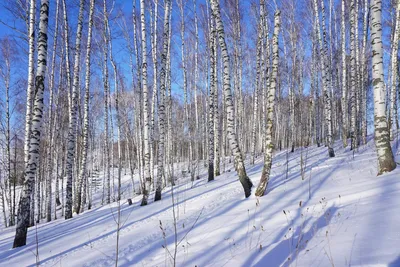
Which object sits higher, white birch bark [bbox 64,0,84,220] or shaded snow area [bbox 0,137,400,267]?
white birch bark [bbox 64,0,84,220]

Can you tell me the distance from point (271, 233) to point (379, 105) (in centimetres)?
396

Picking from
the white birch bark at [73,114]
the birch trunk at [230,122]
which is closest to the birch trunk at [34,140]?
the white birch bark at [73,114]

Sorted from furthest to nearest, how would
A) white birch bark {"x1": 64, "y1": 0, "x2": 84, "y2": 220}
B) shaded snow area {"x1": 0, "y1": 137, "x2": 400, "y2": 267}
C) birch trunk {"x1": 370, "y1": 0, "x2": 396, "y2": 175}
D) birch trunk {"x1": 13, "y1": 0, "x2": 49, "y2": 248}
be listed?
white birch bark {"x1": 64, "y1": 0, "x2": 84, "y2": 220}, birch trunk {"x1": 13, "y1": 0, "x2": 49, "y2": 248}, birch trunk {"x1": 370, "y1": 0, "x2": 396, "y2": 175}, shaded snow area {"x1": 0, "y1": 137, "x2": 400, "y2": 267}

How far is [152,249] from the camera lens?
4129 mm

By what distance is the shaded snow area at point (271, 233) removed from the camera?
272 centimetres

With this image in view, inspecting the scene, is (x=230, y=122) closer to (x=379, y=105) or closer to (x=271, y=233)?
(x=379, y=105)

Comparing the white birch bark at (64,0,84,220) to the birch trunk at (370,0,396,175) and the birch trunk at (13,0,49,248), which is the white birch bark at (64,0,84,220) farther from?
the birch trunk at (370,0,396,175)

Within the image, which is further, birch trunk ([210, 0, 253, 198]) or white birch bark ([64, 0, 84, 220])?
white birch bark ([64, 0, 84, 220])

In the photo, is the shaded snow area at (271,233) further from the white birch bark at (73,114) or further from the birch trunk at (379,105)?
the white birch bark at (73,114)

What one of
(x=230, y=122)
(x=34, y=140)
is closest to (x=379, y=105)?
(x=230, y=122)

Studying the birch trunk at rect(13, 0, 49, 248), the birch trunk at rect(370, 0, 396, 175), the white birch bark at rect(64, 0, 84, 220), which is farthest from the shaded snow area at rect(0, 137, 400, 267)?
the white birch bark at rect(64, 0, 84, 220)

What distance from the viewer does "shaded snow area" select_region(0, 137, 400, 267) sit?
2.72 metres

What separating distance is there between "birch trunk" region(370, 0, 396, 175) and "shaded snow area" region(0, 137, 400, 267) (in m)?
0.30

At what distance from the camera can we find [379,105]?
5.46 meters
